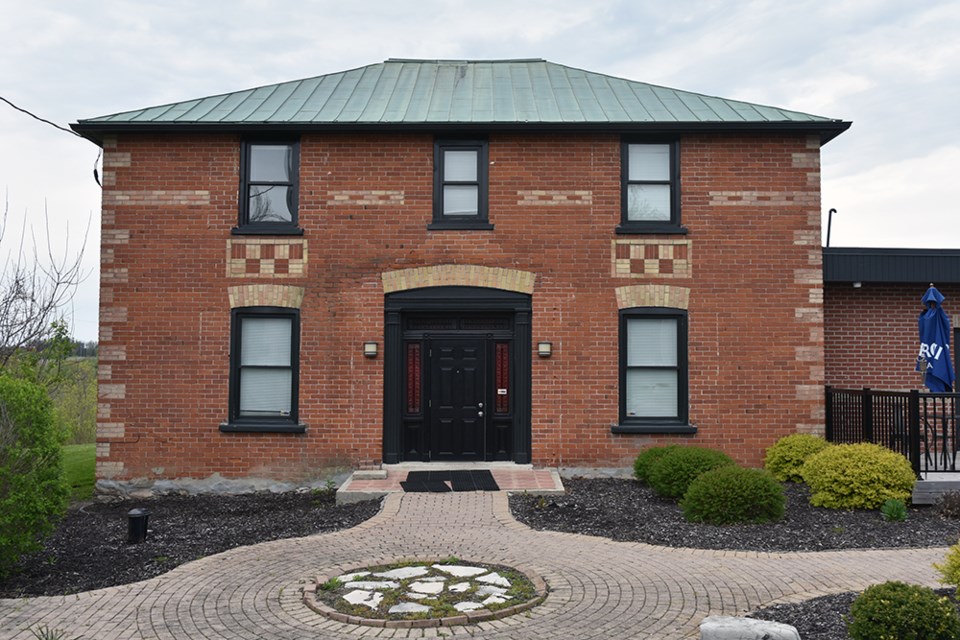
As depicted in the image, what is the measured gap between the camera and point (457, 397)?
1277 cm

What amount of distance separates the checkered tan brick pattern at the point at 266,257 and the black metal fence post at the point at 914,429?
29.9 ft

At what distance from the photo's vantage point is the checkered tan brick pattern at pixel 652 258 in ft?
41.6

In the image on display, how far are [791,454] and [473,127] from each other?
279 inches

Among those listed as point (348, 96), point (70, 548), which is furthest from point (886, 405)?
point (70, 548)

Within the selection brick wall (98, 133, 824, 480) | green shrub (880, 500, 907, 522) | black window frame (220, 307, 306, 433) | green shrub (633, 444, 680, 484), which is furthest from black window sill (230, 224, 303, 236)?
green shrub (880, 500, 907, 522)

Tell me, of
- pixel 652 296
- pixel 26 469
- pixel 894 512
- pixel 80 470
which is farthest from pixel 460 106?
pixel 80 470

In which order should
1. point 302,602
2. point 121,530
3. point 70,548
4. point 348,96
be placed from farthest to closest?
point 348,96 → point 121,530 → point 70,548 → point 302,602

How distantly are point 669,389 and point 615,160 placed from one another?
3.84 m

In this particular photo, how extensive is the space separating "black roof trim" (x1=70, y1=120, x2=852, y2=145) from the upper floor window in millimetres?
2963

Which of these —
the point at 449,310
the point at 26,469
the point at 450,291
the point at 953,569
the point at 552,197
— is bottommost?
the point at 953,569

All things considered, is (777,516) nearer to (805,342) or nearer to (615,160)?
(805,342)

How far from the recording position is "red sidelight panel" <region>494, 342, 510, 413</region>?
12805 millimetres

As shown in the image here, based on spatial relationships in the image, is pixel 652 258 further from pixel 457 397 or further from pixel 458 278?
pixel 457 397

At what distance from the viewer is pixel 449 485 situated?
1132 centimetres
